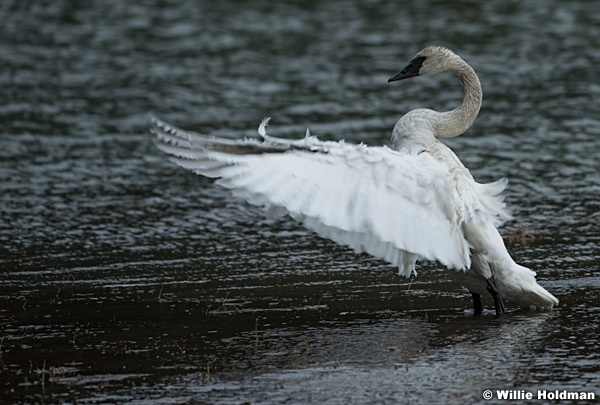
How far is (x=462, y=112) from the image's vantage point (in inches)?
368

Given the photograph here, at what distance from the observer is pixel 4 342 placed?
8195 mm

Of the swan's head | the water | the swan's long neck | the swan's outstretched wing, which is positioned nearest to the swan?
the swan's outstretched wing

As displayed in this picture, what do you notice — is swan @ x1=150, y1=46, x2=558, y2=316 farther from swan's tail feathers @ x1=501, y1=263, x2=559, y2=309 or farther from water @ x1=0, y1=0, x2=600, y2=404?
water @ x1=0, y1=0, x2=600, y2=404

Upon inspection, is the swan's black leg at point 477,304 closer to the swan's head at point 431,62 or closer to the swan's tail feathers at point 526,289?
the swan's tail feathers at point 526,289

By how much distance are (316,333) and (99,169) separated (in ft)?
24.6

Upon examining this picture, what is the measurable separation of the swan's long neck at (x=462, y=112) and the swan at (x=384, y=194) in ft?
0.75

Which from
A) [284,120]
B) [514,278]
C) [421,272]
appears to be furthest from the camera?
[284,120]

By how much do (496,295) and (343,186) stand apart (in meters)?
1.81

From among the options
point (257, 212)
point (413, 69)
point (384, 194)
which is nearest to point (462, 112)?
point (413, 69)

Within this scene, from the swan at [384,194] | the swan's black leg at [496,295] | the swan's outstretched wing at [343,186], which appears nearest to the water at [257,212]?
the swan's black leg at [496,295]

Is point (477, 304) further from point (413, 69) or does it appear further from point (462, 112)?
point (413, 69)

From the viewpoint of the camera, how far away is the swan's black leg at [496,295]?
8586mm

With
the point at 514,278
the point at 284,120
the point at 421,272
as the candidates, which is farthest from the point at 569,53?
the point at 514,278

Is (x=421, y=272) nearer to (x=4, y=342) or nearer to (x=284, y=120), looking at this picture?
(x=4, y=342)
